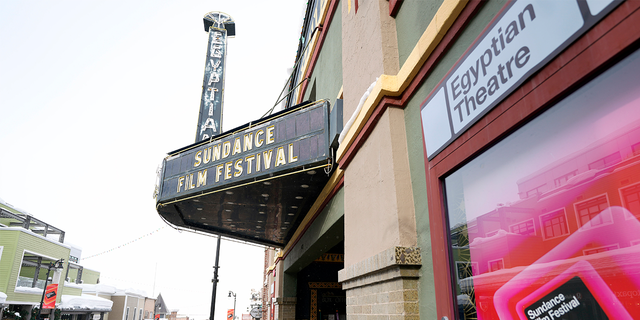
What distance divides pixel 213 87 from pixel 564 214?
20.5m

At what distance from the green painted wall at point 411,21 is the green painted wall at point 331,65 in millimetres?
3510

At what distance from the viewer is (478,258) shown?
3.71 metres

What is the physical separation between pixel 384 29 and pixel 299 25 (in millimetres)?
12458

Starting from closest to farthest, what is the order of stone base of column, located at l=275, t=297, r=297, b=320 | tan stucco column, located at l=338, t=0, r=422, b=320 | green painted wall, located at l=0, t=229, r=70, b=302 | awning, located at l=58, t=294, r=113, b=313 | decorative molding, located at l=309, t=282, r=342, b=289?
tan stucco column, located at l=338, t=0, r=422, b=320 → stone base of column, located at l=275, t=297, r=297, b=320 → decorative molding, located at l=309, t=282, r=342, b=289 → green painted wall, located at l=0, t=229, r=70, b=302 → awning, located at l=58, t=294, r=113, b=313

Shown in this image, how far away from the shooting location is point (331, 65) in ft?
34.4

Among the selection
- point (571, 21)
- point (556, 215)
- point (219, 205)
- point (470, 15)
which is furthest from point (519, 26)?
point (219, 205)

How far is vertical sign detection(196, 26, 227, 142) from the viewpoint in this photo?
20000mm

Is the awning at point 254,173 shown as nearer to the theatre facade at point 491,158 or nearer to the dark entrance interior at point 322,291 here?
the theatre facade at point 491,158

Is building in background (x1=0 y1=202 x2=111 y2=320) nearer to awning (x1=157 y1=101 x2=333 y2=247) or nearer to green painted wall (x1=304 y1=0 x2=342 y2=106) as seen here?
awning (x1=157 y1=101 x2=333 y2=247)

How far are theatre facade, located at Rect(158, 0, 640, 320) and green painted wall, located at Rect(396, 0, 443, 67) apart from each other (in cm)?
3

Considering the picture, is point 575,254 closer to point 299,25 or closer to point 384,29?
point 384,29

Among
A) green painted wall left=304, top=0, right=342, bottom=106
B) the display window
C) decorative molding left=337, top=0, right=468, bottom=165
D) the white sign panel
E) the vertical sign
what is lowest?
the display window

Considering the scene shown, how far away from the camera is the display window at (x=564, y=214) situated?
238cm

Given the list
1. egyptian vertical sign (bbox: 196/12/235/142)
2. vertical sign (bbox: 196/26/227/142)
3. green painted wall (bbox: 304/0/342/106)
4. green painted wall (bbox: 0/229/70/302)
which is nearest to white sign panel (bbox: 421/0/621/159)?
green painted wall (bbox: 304/0/342/106)
